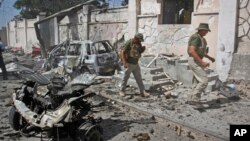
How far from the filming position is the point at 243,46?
10.9m

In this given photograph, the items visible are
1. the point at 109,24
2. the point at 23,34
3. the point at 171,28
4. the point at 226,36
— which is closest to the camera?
the point at 226,36

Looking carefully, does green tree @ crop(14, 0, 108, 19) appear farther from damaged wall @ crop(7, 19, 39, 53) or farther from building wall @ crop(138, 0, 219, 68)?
building wall @ crop(138, 0, 219, 68)

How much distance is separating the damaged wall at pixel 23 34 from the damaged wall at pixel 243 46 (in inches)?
788

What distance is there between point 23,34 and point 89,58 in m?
20.4

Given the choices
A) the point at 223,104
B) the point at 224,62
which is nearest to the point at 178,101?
the point at 223,104

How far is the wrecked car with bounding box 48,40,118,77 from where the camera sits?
42.0ft

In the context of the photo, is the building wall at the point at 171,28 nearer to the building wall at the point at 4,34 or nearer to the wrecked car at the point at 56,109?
the wrecked car at the point at 56,109

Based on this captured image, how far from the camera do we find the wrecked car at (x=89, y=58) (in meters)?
12.8

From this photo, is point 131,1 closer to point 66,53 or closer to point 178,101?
point 66,53

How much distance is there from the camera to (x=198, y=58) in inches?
305

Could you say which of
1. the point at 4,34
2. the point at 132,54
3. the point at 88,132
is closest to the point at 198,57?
the point at 132,54

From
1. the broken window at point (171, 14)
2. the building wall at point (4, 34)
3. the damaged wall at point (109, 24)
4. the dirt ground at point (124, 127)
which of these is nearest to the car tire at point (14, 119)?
the dirt ground at point (124, 127)

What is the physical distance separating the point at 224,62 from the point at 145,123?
5.36 meters

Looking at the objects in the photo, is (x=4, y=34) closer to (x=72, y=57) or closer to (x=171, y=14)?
(x=72, y=57)
